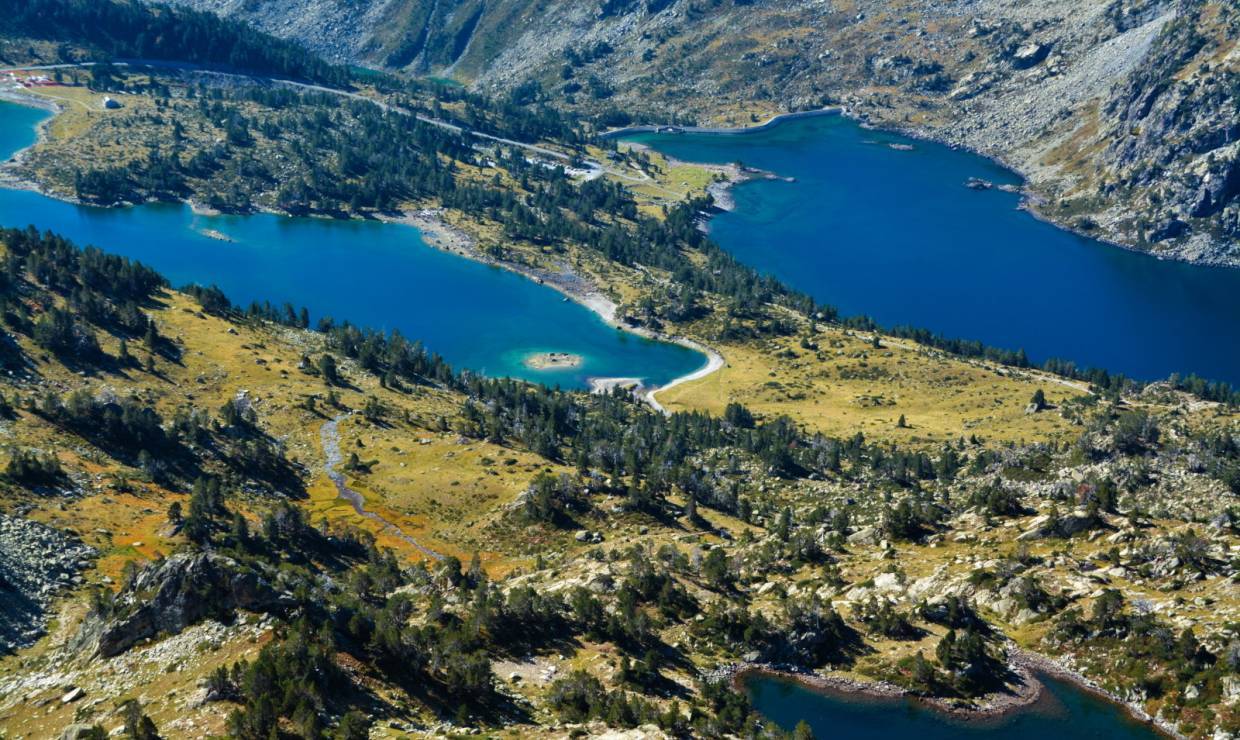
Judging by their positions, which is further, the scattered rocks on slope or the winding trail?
the winding trail

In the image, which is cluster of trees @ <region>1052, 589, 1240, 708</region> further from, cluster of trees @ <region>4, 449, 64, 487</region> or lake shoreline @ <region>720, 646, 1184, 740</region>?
cluster of trees @ <region>4, 449, 64, 487</region>

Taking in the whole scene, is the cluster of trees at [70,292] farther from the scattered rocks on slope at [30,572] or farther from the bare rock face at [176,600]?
the bare rock face at [176,600]

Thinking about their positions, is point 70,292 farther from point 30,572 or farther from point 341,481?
point 30,572

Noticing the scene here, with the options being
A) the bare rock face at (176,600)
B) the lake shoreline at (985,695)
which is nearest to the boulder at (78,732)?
the bare rock face at (176,600)

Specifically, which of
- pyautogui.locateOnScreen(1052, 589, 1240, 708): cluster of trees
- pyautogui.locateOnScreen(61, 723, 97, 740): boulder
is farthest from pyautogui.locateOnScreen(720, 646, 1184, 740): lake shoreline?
pyautogui.locateOnScreen(61, 723, 97, 740): boulder

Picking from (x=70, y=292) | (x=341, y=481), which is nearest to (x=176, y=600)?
(x=341, y=481)

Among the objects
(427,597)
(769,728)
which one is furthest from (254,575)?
(769,728)

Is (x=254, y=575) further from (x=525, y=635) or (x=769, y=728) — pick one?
(x=769, y=728)
